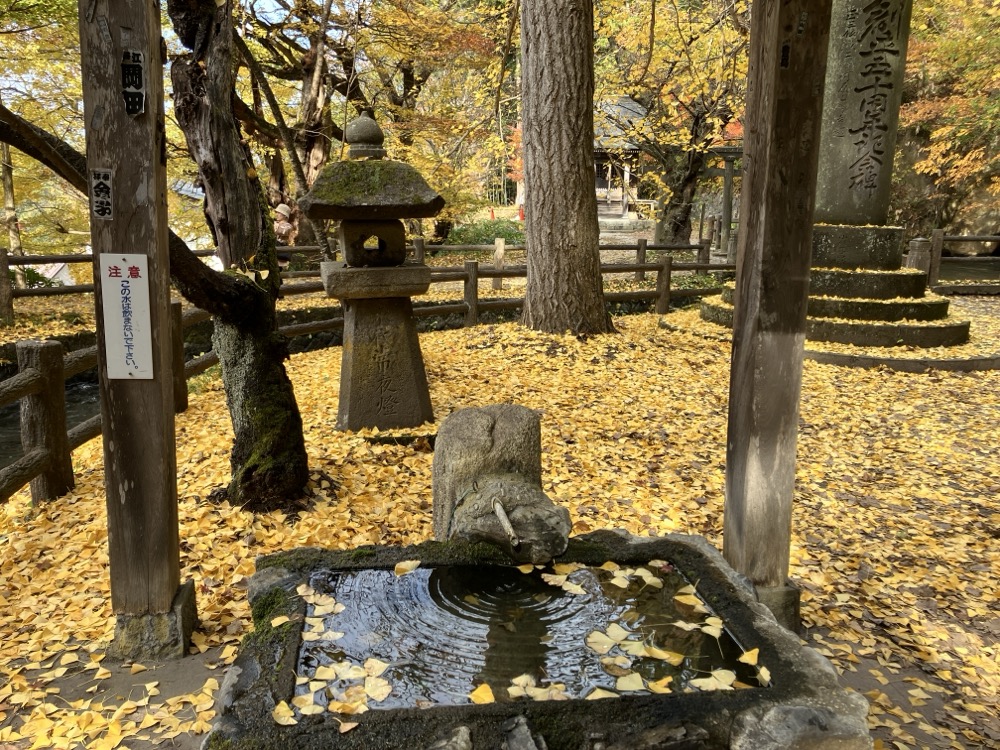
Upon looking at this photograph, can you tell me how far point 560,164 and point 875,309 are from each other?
4.46 meters

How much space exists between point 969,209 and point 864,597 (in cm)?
2097

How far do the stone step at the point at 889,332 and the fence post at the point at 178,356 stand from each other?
6964 millimetres

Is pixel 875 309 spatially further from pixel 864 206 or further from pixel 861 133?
pixel 861 133

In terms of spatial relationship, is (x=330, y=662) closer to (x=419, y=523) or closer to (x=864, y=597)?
(x=419, y=523)

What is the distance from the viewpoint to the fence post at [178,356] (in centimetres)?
571

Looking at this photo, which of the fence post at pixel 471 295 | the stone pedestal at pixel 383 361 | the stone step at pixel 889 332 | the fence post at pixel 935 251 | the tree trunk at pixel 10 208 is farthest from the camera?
the fence post at pixel 935 251

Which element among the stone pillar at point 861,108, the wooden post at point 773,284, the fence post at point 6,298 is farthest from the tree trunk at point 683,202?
the wooden post at point 773,284

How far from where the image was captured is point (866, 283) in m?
8.86

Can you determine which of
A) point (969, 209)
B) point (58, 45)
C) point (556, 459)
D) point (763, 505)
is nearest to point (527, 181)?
point (556, 459)

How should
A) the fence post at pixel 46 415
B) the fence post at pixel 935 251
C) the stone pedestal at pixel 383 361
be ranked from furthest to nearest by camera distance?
1. the fence post at pixel 935 251
2. the stone pedestal at pixel 383 361
3. the fence post at pixel 46 415

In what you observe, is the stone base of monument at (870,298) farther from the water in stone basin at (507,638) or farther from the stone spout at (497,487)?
the water in stone basin at (507,638)

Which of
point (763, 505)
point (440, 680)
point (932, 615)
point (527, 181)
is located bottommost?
point (932, 615)

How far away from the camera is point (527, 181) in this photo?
7969mm

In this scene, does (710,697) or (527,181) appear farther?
(527,181)
